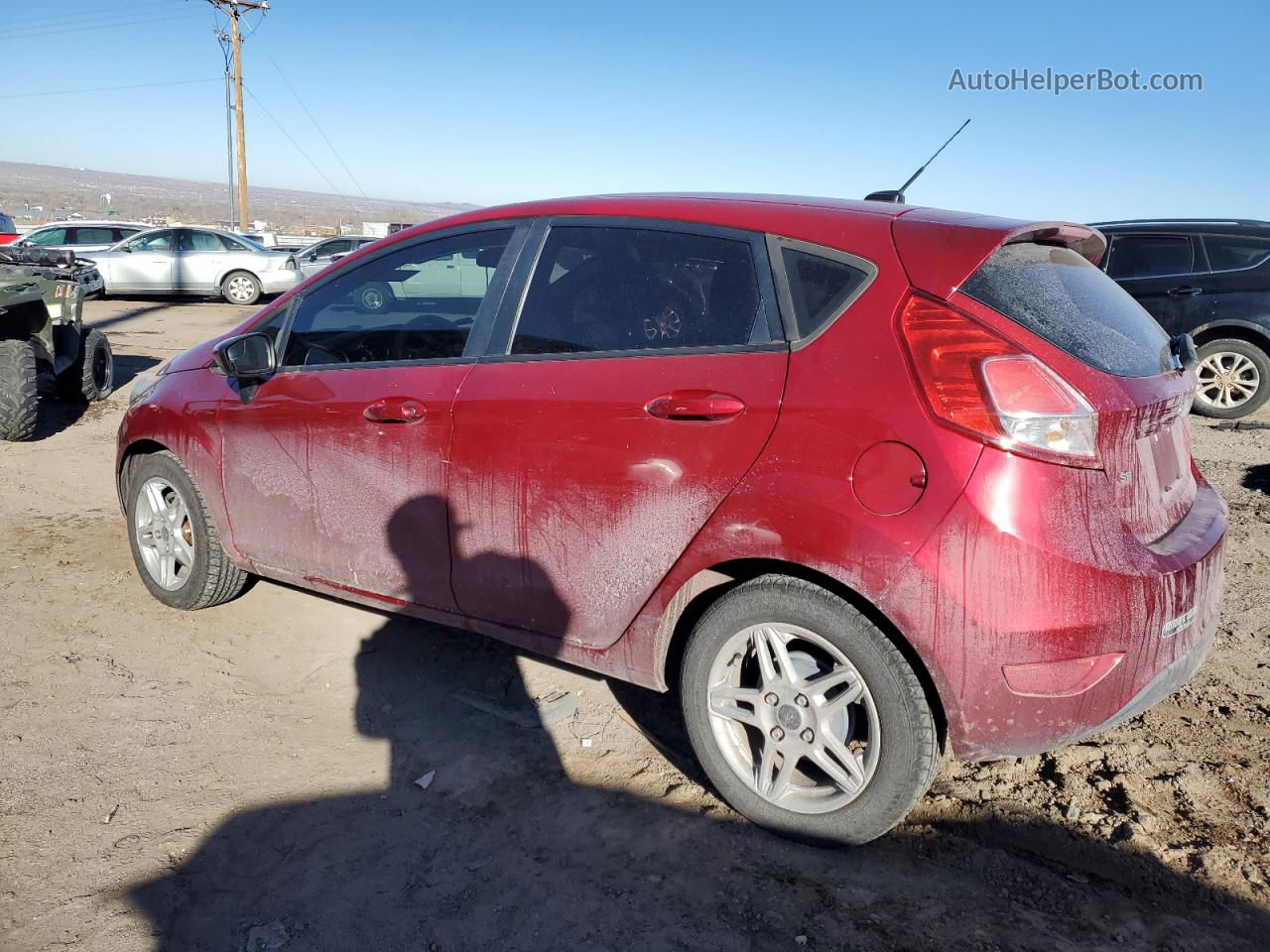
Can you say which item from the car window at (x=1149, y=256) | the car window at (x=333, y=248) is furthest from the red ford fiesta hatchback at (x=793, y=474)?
the car window at (x=333, y=248)

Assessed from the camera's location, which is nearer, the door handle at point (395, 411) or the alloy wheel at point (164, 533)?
the door handle at point (395, 411)

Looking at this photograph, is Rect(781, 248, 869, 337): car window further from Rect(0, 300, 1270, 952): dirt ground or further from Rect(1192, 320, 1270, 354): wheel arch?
Rect(1192, 320, 1270, 354): wheel arch

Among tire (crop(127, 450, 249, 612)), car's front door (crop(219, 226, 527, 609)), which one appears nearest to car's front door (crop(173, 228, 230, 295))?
tire (crop(127, 450, 249, 612))

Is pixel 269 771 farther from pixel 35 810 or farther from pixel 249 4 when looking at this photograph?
pixel 249 4

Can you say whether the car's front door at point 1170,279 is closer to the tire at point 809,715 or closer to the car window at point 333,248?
the tire at point 809,715

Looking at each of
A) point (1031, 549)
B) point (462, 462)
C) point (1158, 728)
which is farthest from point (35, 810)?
point (1158, 728)

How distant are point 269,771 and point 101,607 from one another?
72.5 inches

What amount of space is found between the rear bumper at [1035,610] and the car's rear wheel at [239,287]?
20.5 metres

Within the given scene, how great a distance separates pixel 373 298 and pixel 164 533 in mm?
1646

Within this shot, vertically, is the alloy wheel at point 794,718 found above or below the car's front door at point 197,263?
below

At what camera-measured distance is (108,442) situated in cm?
801

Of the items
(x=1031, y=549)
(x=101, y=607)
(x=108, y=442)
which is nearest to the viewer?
(x=1031, y=549)

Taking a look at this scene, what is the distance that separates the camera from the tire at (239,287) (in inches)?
796

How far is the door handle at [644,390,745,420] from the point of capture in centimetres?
263
